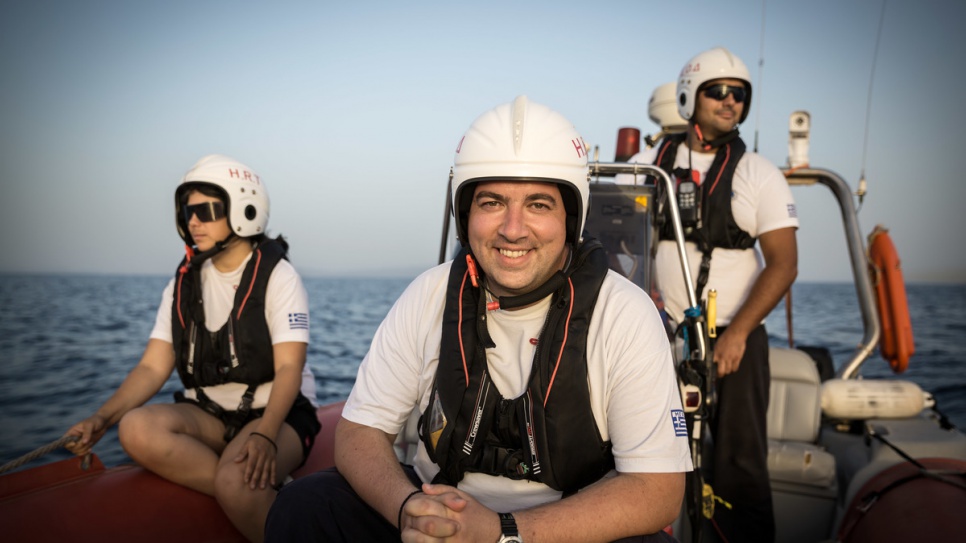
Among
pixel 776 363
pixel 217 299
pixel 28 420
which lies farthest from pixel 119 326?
pixel 776 363

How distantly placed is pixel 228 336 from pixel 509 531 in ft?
6.73

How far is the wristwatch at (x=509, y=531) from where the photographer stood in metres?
1.73

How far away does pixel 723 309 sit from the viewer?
→ 12.2 feet

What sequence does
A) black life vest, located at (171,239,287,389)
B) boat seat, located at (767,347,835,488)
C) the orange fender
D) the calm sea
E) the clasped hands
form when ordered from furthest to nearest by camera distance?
the calm sea
the orange fender
boat seat, located at (767,347,835,488)
black life vest, located at (171,239,287,389)
the clasped hands

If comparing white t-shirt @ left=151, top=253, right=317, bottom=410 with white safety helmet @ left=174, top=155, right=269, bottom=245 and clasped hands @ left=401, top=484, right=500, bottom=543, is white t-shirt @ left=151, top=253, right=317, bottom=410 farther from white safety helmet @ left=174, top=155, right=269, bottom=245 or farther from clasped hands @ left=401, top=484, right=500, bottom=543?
clasped hands @ left=401, top=484, right=500, bottom=543

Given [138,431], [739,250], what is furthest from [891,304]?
[138,431]

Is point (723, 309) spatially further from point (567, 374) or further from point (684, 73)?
point (567, 374)

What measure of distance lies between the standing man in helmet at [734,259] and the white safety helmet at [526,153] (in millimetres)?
1520

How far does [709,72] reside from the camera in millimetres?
3762

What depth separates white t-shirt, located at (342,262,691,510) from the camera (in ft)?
6.31

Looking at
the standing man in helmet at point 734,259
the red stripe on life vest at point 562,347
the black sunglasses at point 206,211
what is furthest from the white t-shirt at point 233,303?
the standing man in helmet at point 734,259

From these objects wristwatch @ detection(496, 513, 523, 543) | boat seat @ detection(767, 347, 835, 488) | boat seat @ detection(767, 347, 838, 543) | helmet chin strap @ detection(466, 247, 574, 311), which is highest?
helmet chin strap @ detection(466, 247, 574, 311)

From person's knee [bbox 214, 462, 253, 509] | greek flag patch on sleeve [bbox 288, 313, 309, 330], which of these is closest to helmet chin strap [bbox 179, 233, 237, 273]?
greek flag patch on sleeve [bbox 288, 313, 309, 330]

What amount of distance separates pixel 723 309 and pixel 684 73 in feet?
4.74
